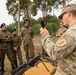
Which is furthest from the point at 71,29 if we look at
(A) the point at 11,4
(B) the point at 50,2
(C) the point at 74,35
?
(A) the point at 11,4

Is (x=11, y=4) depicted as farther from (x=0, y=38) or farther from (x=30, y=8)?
(x=0, y=38)

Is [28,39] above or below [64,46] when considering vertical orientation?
below

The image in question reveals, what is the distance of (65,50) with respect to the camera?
7.16 ft

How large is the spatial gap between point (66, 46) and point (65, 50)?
1.5 inches

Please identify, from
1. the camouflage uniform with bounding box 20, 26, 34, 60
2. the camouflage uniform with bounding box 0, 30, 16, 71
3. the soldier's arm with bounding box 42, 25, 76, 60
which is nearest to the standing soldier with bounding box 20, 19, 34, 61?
the camouflage uniform with bounding box 20, 26, 34, 60

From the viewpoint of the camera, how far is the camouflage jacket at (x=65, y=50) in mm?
2174

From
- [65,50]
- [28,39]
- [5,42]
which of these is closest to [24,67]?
[65,50]

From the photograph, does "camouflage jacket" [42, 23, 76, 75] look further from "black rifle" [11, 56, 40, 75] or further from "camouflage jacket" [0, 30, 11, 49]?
"camouflage jacket" [0, 30, 11, 49]

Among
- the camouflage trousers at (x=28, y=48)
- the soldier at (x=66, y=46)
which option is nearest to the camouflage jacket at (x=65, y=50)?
the soldier at (x=66, y=46)

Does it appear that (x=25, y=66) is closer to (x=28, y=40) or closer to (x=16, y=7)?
(x=28, y=40)

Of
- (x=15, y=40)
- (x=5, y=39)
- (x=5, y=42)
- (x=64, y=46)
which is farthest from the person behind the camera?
(x=15, y=40)

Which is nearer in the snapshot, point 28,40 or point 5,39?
point 5,39

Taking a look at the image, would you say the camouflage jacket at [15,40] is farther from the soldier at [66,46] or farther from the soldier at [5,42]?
the soldier at [66,46]

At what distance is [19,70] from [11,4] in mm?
23815
